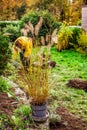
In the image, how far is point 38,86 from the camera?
448cm

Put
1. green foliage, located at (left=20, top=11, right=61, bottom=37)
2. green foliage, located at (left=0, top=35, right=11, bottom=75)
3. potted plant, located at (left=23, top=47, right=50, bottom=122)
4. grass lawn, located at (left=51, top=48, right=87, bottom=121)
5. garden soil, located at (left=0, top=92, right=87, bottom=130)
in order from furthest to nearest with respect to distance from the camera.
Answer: green foliage, located at (left=20, top=11, right=61, bottom=37) → green foliage, located at (left=0, top=35, right=11, bottom=75) → grass lawn, located at (left=51, top=48, right=87, bottom=121) → garden soil, located at (left=0, top=92, right=87, bottom=130) → potted plant, located at (left=23, top=47, right=50, bottom=122)

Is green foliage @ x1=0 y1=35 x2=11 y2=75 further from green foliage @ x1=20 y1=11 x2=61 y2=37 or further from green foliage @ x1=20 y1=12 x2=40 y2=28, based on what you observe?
green foliage @ x1=20 y1=12 x2=40 y2=28

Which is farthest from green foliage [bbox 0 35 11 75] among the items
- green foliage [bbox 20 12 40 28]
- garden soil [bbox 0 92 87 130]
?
green foliage [bbox 20 12 40 28]

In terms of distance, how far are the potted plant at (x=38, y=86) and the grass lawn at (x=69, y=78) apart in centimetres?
111

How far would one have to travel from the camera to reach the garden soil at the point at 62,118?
191 inches

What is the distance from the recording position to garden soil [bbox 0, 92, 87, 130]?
4.85 meters

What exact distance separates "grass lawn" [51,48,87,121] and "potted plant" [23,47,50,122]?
3.64ft

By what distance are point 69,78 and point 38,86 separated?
3.88 metres

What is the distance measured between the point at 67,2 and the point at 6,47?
2323cm

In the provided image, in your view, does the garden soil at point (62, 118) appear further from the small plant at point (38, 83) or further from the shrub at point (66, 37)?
the shrub at point (66, 37)

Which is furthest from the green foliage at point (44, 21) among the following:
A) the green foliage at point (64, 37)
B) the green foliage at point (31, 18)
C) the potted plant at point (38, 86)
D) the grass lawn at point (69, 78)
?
the potted plant at point (38, 86)

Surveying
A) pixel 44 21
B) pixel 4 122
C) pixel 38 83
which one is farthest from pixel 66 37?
pixel 4 122

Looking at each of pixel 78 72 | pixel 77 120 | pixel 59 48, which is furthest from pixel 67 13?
pixel 77 120

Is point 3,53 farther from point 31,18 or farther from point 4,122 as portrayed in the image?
point 31,18
